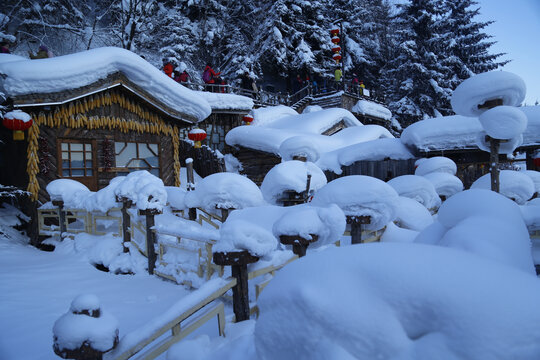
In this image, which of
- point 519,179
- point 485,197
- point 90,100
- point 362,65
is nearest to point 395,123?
point 362,65

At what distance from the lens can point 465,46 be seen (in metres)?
24.7

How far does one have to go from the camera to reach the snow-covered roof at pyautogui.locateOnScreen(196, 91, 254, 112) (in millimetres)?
17558

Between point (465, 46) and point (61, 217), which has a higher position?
point (465, 46)

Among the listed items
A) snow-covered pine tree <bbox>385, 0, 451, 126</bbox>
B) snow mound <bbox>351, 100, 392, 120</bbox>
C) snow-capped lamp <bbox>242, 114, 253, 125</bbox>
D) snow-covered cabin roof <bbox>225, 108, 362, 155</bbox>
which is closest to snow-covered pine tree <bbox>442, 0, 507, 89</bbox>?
snow-covered pine tree <bbox>385, 0, 451, 126</bbox>

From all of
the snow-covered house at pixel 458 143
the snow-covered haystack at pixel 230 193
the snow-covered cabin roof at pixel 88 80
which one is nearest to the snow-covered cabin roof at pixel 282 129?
the snow-covered cabin roof at pixel 88 80

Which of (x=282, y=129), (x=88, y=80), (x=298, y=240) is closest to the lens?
(x=298, y=240)

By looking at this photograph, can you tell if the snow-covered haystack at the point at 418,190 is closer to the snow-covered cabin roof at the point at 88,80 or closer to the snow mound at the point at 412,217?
the snow mound at the point at 412,217

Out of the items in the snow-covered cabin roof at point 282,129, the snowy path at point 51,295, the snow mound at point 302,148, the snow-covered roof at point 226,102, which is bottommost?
the snowy path at point 51,295

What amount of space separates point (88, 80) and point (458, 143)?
13.0 metres

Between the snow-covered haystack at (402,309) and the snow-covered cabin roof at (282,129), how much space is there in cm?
1261

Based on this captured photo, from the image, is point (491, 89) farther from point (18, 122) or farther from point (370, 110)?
point (370, 110)

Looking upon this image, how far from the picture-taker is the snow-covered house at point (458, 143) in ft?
38.8

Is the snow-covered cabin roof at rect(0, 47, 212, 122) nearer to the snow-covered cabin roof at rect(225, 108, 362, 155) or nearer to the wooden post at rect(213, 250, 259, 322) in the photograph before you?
the snow-covered cabin roof at rect(225, 108, 362, 155)

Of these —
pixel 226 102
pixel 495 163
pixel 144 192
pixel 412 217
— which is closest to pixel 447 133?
pixel 495 163
